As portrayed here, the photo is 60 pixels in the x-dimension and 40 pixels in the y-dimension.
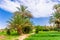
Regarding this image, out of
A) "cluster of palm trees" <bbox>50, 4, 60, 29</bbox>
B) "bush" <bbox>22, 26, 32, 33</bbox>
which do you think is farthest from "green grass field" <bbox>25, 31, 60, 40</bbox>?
"cluster of palm trees" <bbox>50, 4, 60, 29</bbox>

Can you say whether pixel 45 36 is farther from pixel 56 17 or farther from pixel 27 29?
pixel 56 17

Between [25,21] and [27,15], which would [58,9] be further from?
[25,21]

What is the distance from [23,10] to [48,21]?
10.4 meters

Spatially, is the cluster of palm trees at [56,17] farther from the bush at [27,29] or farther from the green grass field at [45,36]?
the green grass field at [45,36]

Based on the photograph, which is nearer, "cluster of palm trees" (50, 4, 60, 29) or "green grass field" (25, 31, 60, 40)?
"green grass field" (25, 31, 60, 40)

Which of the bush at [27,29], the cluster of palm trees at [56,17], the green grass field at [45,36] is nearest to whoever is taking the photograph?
the green grass field at [45,36]

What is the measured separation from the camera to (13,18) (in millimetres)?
33719

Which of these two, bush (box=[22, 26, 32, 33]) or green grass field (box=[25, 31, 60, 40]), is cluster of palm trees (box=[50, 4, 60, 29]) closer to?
bush (box=[22, 26, 32, 33])

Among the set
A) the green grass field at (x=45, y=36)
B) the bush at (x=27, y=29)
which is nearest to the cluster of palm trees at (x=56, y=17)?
the bush at (x=27, y=29)

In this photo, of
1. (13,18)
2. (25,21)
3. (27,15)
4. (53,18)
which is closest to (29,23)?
(25,21)

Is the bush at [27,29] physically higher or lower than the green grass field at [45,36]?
higher

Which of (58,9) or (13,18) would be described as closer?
(13,18)

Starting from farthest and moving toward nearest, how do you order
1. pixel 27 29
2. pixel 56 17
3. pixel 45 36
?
pixel 56 17 → pixel 27 29 → pixel 45 36

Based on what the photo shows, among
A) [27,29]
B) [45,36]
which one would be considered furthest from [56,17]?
[45,36]
